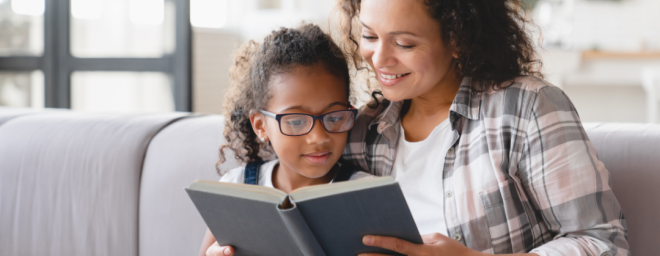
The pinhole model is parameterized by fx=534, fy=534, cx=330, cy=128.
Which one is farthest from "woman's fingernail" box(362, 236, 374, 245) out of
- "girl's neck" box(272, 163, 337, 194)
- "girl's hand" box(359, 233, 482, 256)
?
"girl's neck" box(272, 163, 337, 194)

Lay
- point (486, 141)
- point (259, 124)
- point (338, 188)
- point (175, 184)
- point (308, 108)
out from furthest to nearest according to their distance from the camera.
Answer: point (175, 184)
point (259, 124)
point (308, 108)
point (486, 141)
point (338, 188)

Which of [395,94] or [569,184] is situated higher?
[395,94]

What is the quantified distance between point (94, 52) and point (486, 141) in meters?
3.53

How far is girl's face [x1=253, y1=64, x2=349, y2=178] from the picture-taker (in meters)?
1.23

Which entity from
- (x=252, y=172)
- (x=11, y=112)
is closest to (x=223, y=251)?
(x=252, y=172)

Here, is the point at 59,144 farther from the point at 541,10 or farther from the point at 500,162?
the point at 541,10

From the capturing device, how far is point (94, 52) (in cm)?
393

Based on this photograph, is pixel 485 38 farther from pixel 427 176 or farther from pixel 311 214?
pixel 311 214

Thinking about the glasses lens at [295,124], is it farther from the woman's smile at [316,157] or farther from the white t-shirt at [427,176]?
the white t-shirt at [427,176]

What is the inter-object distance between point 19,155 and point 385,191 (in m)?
1.43

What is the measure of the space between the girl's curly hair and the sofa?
3.7 inches

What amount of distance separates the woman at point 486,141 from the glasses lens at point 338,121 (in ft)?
0.38

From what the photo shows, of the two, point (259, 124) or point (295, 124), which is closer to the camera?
point (295, 124)

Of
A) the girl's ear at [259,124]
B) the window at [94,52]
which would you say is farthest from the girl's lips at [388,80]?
the window at [94,52]
